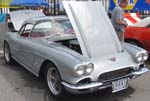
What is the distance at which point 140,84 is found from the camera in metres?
5.39

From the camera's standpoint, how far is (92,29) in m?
4.71

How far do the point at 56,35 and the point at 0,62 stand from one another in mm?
2662

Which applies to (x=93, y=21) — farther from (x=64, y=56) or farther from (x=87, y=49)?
(x=64, y=56)

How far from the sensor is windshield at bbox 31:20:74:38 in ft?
18.1

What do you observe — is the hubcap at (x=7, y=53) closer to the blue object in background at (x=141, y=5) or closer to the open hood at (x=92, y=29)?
the open hood at (x=92, y=29)

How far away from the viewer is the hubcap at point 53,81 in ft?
14.8

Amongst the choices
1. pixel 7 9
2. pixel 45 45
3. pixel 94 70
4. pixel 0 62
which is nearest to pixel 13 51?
pixel 0 62

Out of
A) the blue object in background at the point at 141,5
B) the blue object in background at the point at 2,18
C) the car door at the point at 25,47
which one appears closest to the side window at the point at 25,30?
the car door at the point at 25,47

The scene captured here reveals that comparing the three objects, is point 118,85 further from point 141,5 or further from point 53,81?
point 141,5

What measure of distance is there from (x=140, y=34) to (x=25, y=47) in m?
3.06

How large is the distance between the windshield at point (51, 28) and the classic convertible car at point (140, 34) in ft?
7.29

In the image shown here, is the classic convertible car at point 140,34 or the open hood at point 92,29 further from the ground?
the open hood at point 92,29

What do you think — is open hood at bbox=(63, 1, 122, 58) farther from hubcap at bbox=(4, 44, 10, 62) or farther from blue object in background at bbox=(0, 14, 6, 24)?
blue object in background at bbox=(0, 14, 6, 24)

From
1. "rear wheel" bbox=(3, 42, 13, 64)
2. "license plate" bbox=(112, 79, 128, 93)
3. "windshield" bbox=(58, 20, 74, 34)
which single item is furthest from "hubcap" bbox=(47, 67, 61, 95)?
"rear wheel" bbox=(3, 42, 13, 64)
